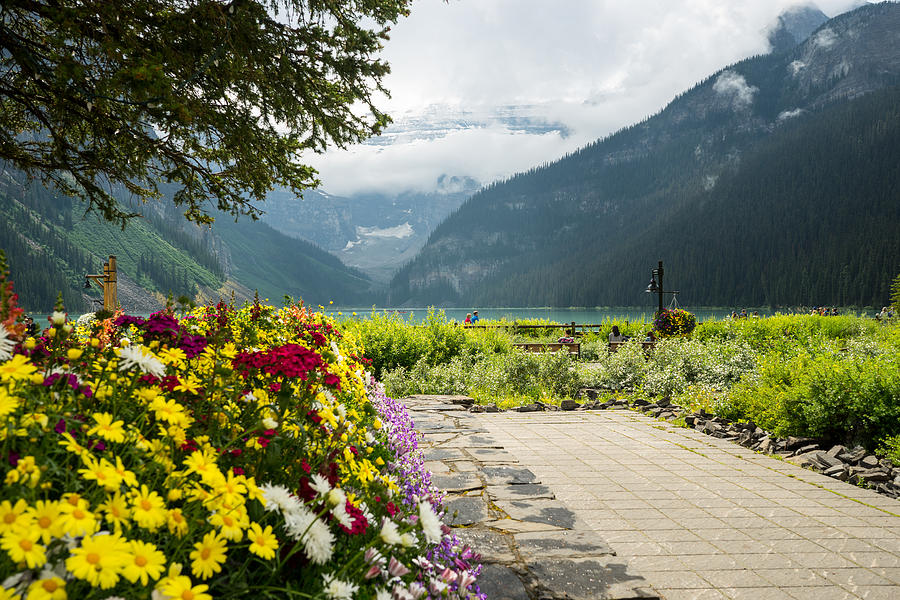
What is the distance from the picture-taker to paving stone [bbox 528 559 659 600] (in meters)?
1.95

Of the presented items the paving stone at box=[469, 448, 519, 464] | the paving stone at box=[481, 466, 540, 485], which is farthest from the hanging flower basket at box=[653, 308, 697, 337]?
the paving stone at box=[481, 466, 540, 485]

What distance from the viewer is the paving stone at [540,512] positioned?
2686 millimetres

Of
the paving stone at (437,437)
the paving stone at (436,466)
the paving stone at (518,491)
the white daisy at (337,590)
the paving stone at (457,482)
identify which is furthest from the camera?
the paving stone at (437,437)

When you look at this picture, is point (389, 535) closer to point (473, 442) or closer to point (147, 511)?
point (147, 511)

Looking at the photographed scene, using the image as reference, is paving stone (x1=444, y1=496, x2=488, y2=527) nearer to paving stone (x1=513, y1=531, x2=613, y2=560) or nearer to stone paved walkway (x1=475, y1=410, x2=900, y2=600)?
paving stone (x1=513, y1=531, x2=613, y2=560)

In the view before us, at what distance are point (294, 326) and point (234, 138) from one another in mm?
2268

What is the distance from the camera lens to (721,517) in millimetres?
3184

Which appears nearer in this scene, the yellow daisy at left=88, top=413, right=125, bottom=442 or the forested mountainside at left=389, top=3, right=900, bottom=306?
the yellow daisy at left=88, top=413, right=125, bottom=442

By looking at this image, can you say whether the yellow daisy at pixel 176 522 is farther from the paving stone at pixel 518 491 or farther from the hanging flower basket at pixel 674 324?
the hanging flower basket at pixel 674 324

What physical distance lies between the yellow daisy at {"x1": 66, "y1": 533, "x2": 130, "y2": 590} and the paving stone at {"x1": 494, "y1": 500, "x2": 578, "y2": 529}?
2.29 m

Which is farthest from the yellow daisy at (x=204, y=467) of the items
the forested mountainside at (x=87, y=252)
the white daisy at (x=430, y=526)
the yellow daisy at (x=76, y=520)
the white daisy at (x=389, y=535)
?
the forested mountainside at (x=87, y=252)

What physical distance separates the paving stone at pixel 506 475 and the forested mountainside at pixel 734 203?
293ft

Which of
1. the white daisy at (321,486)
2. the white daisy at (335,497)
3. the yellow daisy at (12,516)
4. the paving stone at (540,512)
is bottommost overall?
the paving stone at (540,512)

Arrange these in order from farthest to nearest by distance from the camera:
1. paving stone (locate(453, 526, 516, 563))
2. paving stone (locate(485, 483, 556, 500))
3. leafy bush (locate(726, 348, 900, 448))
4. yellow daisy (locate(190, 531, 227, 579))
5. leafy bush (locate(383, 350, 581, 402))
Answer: leafy bush (locate(383, 350, 581, 402)) < leafy bush (locate(726, 348, 900, 448)) < paving stone (locate(485, 483, 556, 500)) < paving stone (locate(453, 526, 516, 563)) < yellow daisy (locate(190, 531, 227, 579))
